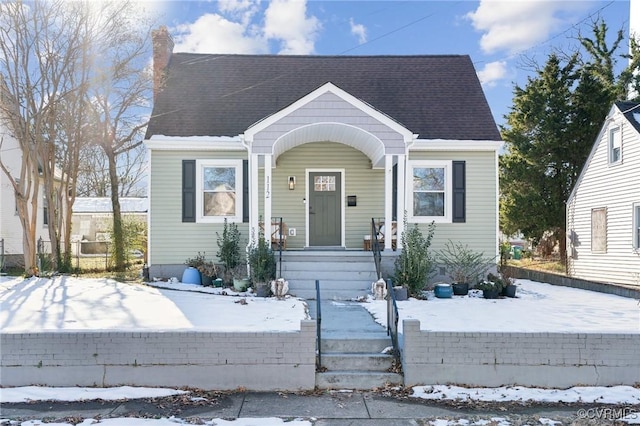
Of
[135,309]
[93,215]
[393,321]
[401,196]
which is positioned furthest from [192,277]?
[93,215]

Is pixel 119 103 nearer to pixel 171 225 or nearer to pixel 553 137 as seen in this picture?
pixel 171 225

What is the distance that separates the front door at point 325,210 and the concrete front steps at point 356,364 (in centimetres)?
613

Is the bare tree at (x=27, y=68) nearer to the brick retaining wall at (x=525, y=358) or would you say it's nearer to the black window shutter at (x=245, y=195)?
the black window shutter at (x=245, y=195)

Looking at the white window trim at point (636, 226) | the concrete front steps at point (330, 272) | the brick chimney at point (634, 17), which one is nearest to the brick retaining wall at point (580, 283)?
the white window trim at point (636, 226)

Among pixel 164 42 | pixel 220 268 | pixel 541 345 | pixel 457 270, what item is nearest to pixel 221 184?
pixel 220 268

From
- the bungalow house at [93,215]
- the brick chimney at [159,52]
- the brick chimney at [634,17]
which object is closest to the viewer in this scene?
the brick chimney at [159,52]

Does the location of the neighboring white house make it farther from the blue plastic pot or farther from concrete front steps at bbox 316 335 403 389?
concrete front steps at bbox 316 335 403 389

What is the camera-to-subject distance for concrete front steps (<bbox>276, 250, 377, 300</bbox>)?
31.8ft

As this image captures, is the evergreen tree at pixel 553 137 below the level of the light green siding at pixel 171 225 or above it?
above

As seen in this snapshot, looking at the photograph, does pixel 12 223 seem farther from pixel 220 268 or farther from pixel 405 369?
pixel 405 369

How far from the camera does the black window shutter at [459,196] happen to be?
37.5ft

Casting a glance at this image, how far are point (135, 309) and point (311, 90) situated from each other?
771 centimetres

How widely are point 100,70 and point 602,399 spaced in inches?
545

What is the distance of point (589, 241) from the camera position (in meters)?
16.9
